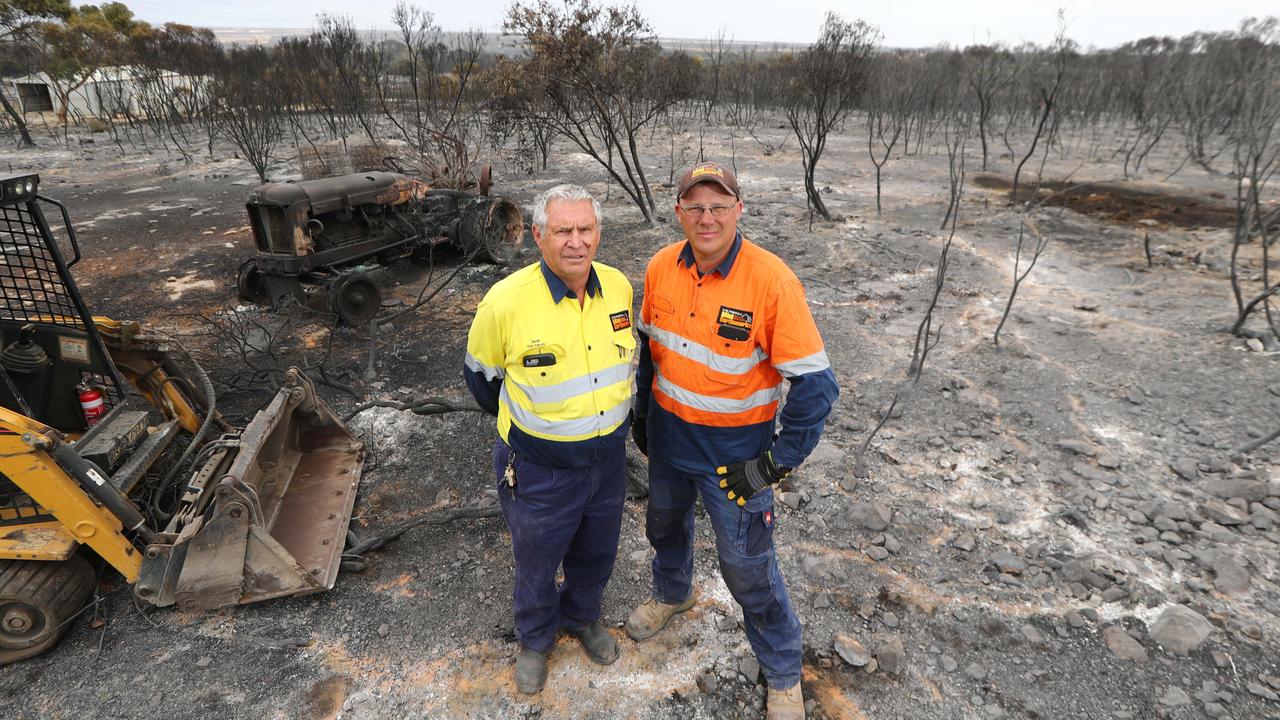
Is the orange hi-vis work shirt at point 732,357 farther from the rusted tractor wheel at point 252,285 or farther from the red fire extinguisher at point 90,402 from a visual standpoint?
the rusted tractor wheel at point 252,285

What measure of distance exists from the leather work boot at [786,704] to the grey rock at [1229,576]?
91.1 inches

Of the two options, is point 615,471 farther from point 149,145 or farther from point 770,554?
point 149,145

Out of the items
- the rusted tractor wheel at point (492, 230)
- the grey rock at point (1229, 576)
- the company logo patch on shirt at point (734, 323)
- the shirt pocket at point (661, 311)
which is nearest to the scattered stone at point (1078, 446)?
the grey rock at point (1229, 576)

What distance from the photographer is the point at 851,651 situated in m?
2.70

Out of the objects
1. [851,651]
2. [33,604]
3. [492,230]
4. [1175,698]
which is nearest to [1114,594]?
[1175,698]

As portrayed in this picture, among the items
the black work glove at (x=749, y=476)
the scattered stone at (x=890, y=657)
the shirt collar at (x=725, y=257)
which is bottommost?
the scattered stone at (x=890, y=657)

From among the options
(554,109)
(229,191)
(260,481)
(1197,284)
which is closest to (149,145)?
(229,191)

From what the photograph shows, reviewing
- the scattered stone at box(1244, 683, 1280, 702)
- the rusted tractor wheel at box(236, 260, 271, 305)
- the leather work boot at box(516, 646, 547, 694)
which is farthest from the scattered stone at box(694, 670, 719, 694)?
the rusted tractor wheel at box(236, 260, 271, 305)

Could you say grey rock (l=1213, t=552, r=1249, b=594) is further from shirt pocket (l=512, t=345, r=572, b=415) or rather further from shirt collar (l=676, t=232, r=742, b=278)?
shirt pocket (l=512, t=345, r=572, b=415)

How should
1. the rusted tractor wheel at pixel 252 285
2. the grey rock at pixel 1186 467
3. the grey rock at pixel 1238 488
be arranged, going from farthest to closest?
1. the rusted tractor wheel at pixel 252 285
2. the grey rock at pixel 1186 467
3. the grey rock at pixel 1238 488

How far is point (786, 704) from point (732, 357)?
142 cm

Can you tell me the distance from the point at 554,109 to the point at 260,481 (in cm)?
949

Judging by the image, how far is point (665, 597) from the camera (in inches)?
112

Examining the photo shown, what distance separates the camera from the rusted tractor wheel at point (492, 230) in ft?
25.9
